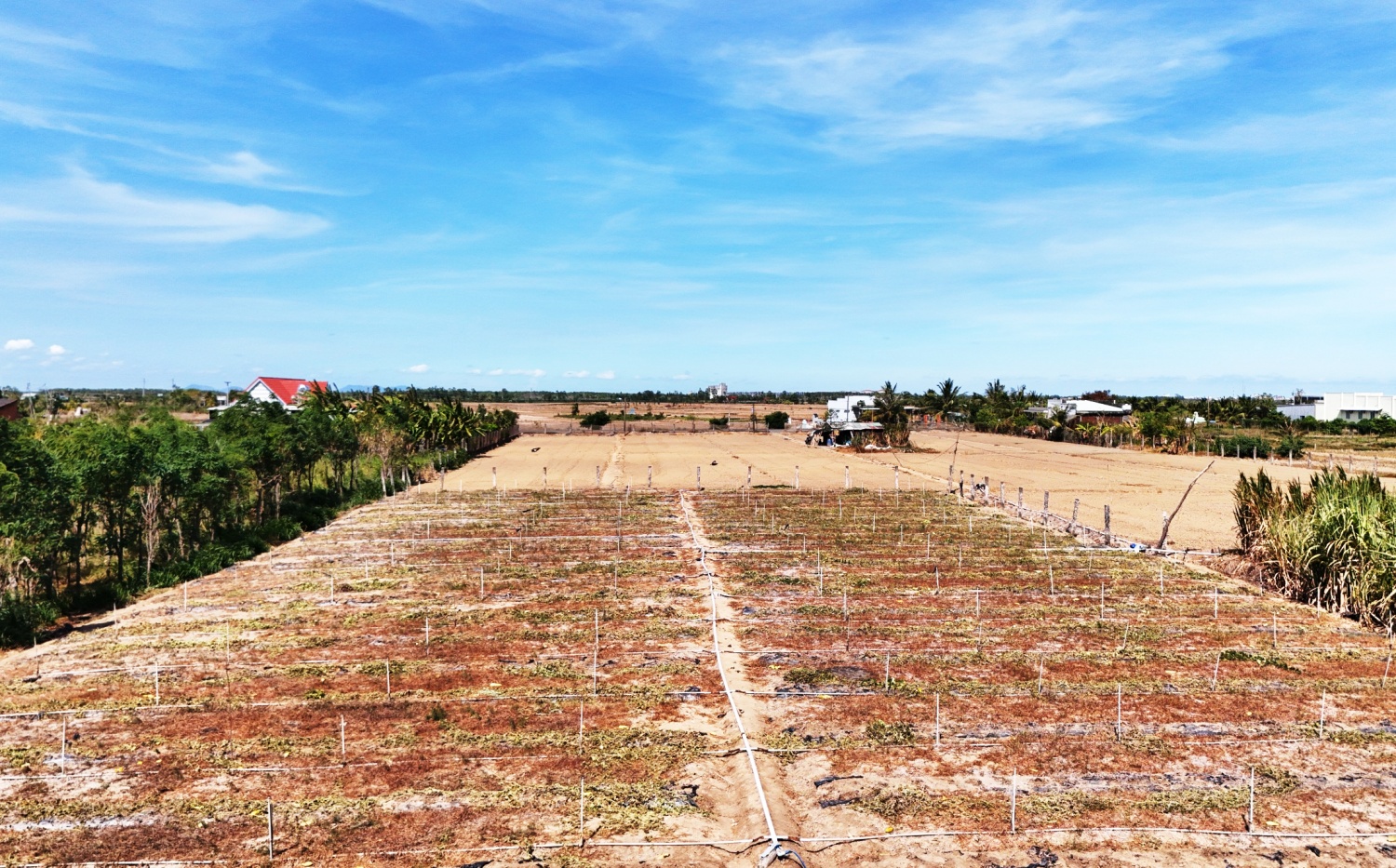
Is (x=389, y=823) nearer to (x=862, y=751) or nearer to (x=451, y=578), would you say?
(x=862, y=751)

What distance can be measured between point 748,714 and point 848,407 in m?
70.4

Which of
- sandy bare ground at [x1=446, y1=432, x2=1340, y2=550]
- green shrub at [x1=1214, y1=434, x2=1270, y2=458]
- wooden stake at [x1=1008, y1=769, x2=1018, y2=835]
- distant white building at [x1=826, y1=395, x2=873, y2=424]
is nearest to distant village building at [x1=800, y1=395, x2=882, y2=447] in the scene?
distant white building at [x1=826, y1=395, x2=873, y2=424]

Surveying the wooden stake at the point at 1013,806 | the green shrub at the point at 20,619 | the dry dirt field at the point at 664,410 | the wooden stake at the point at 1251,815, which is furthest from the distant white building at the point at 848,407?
the wooden stake at the point at 1251,815

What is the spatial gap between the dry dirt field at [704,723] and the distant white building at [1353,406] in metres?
95.3

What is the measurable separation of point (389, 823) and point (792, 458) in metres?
48.1

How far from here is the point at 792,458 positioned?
5541 centimetres

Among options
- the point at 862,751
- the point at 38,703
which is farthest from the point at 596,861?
the point at 38,703

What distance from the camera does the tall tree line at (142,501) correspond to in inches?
599

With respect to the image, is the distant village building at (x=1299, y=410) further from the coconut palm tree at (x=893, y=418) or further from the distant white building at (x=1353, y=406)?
the coconut palm tree at (x=893, y=418)

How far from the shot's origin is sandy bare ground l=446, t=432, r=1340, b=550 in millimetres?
31447

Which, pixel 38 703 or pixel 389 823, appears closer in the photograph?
pixel 389 823

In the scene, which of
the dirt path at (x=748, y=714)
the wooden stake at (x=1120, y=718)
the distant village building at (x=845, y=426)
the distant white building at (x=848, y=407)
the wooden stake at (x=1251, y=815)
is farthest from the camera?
the distant white building at (x=848, y=407)

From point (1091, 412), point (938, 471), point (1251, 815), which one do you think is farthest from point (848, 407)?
point (1251, 815)

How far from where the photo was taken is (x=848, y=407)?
79.9 meters
